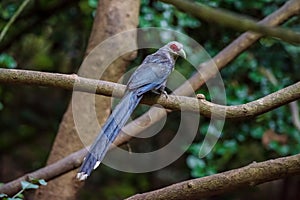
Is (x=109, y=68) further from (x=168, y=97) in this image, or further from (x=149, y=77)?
(x=168, y=97)

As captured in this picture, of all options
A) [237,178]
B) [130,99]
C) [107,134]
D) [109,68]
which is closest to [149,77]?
[130,99]

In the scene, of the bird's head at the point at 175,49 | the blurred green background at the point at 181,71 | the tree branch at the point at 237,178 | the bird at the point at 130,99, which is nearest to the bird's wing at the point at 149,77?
the bird at the point at 130,99

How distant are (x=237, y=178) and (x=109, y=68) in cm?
121

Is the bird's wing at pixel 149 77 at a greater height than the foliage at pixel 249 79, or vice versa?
the bird's wing at pixel 149 77

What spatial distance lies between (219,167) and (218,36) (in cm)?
71

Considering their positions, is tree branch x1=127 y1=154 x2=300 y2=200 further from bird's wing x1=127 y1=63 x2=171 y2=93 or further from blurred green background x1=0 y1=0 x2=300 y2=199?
blurred green background x1=0 y1=0 x2=300 y2=199

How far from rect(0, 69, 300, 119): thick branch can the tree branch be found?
0.74 ft

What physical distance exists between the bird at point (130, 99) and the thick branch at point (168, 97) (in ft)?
0.15

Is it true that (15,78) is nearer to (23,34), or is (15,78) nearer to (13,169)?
(23,34)

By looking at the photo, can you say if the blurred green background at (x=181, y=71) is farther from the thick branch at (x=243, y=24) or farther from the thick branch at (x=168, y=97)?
the thick branch at (x=243, y=24)

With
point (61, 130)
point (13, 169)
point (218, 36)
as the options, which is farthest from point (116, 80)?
Answer: point (13, 169)

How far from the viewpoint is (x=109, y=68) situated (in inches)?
104

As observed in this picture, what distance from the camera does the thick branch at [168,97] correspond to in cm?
169

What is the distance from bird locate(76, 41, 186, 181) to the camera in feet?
5.45
